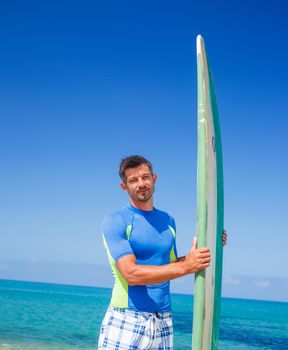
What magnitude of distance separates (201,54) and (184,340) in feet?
56.6

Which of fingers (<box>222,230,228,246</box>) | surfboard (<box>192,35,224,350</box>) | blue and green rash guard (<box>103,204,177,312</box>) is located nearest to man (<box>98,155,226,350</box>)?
blue and green rash guard (<box>103,204,177,312</box>)

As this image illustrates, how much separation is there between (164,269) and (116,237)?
292 mm

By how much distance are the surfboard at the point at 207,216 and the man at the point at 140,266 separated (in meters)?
0.16

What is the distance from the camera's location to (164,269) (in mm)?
2354

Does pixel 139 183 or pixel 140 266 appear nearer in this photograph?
pixel 140 266

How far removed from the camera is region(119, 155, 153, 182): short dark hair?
259 centimetres

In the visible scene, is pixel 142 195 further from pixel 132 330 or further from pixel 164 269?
pixel 132 330

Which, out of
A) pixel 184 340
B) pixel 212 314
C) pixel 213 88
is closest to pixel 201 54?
pixel 213 88

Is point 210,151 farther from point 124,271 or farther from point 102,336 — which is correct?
point 102,336

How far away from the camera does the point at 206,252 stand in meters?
2.37

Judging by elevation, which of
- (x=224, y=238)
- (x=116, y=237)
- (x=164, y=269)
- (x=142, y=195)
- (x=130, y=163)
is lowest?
(x=164, y=269)

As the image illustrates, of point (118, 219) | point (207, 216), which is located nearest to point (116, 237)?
Result: point (118, 219)

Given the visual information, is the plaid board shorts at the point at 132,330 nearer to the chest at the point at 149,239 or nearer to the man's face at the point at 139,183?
the chest at the point at 149,239

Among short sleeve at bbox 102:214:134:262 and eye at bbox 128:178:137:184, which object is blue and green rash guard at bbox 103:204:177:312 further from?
eye at bbox 128:178:137:184
